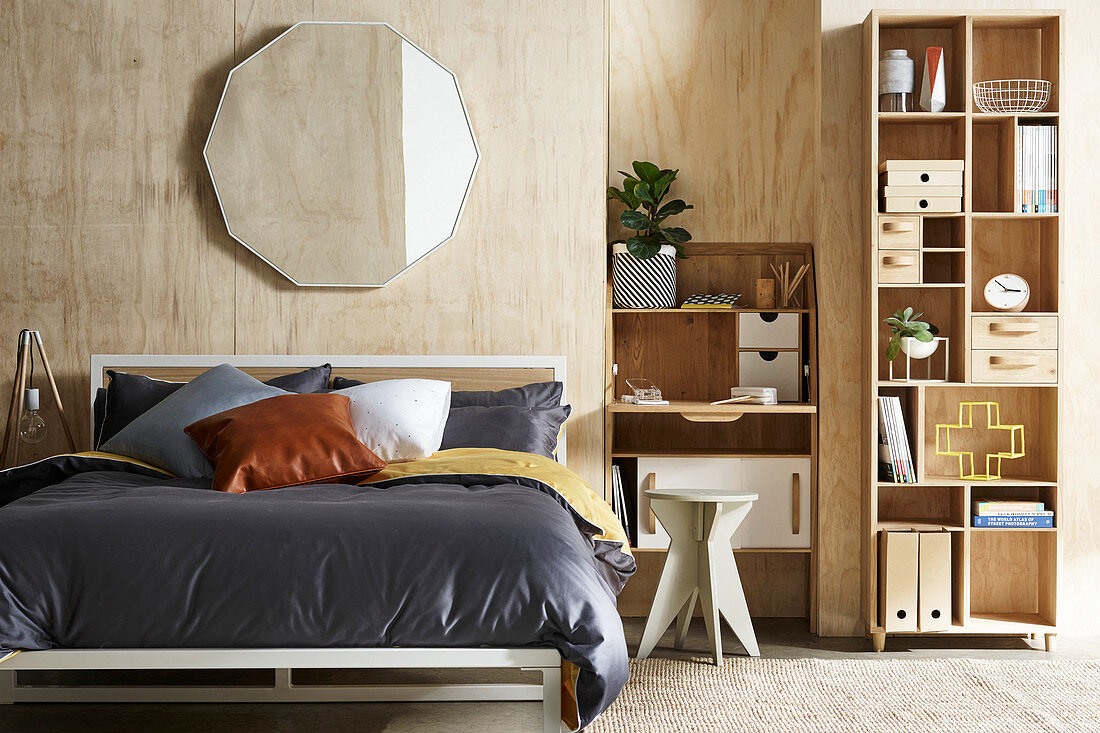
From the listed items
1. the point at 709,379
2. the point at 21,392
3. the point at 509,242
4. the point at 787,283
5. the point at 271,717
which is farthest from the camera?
the point at 709,379

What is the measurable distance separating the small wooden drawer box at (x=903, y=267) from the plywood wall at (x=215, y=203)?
3.42 feet

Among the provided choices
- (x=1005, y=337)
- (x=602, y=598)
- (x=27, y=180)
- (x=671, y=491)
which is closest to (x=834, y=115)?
(x=1005, y=337)

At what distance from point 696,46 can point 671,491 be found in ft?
6.02

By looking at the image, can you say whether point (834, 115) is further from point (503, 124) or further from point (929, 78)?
point (503, 124)

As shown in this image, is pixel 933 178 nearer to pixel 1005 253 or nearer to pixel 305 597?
pixel 1005 253

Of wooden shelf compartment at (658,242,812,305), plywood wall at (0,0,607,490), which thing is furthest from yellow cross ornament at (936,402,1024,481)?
plywood wall at (0,0,607,490)

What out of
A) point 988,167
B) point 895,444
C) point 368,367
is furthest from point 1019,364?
point 368,367

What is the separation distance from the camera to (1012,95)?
11.0 ft

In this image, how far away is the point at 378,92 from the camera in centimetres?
345

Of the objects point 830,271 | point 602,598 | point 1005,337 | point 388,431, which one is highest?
point 830,271

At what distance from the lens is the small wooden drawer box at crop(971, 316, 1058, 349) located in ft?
10.4

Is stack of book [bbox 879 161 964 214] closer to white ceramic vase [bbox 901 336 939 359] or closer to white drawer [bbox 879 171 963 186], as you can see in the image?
white drawer [bbox 879 171 963 186]

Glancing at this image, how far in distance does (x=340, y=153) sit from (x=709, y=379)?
1.67m

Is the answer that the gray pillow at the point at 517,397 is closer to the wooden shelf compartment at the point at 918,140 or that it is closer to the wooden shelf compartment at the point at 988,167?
the wooden shelf compartment at the point at 918,140
